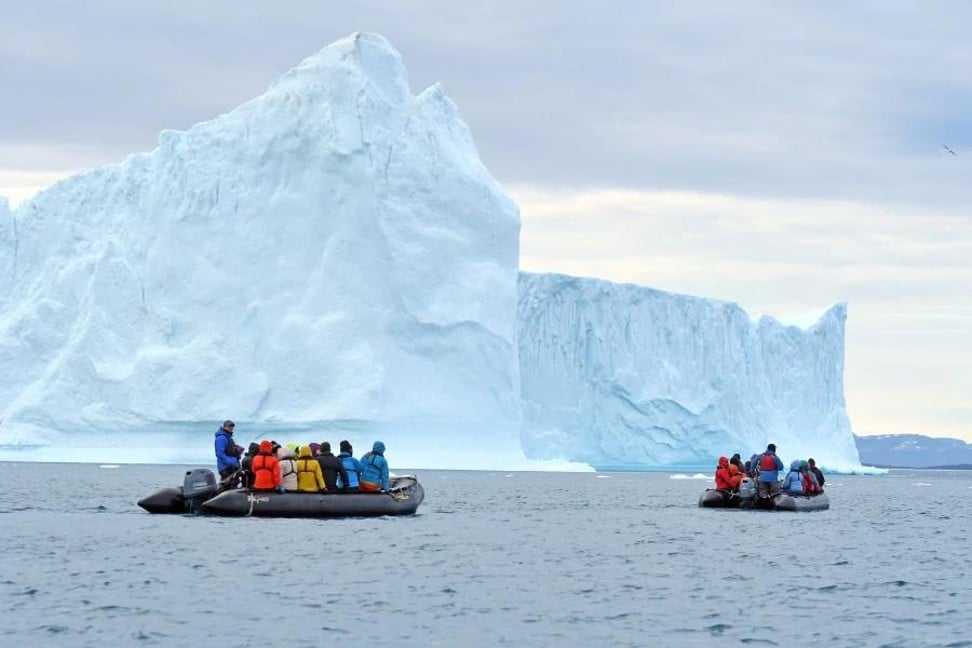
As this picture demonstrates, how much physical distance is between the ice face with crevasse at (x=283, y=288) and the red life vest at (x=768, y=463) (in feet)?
62.7

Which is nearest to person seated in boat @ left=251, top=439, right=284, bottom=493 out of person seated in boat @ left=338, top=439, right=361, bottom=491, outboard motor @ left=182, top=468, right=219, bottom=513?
outboard motor @ left=182, top=468, right=219, bottom=513

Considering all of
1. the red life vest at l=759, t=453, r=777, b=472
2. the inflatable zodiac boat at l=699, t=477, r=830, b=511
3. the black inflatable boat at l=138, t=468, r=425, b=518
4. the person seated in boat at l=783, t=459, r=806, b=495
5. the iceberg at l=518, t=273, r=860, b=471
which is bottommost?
the black inflatable boat at l=138, t=468, r=425, b=518

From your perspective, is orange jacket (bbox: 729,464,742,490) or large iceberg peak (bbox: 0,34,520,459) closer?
orange jacket (bbox: 729,464,742,490)

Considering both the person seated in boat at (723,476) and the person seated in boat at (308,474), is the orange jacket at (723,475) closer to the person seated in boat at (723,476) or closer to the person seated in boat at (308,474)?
the person seated in boat at (723,476)

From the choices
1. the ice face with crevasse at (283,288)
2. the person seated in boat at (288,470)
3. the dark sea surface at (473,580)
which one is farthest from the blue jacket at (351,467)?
the ice face with crevasse at (283,288)

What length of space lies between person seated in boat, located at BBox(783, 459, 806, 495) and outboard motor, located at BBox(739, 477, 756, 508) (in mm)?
761

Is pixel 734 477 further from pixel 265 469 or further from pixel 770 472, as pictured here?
pixel 265 469

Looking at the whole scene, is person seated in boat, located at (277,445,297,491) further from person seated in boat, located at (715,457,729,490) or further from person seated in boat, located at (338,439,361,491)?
person seated in boat, located at (715,457,729,490)

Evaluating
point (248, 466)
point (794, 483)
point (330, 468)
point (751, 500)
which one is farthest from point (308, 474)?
point (794, 483)

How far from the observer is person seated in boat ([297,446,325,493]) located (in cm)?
2306

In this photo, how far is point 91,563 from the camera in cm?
1702

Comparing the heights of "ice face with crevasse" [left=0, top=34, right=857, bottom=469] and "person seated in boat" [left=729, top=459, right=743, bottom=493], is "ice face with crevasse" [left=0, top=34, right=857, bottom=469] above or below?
above

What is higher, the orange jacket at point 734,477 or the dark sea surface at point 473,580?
the orange jacket at point 734,477

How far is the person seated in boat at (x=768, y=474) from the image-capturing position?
2864cm
